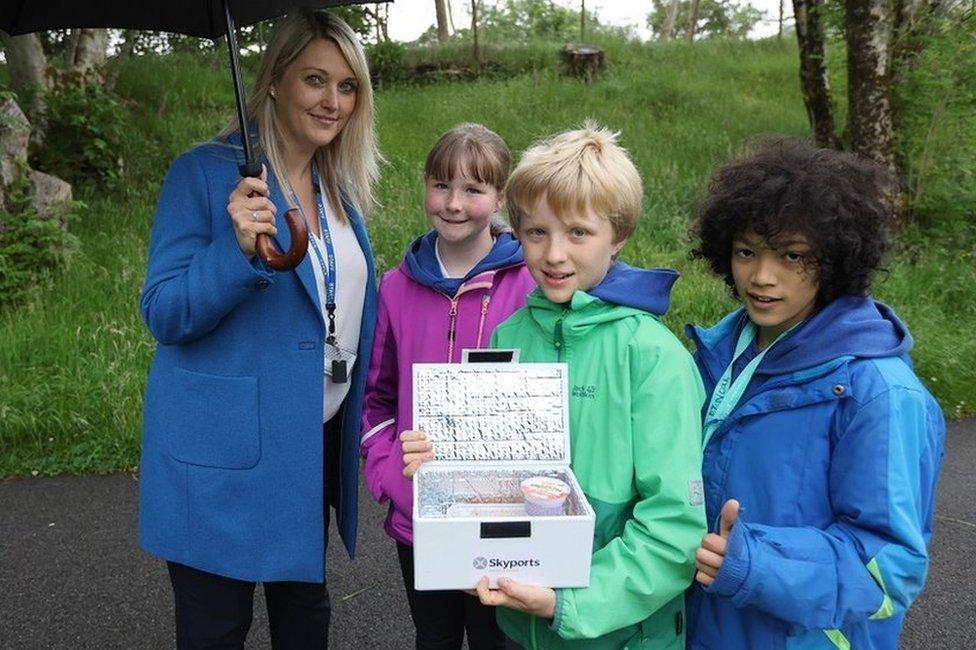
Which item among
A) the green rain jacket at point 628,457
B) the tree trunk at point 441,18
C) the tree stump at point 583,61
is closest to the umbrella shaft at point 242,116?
the green rain jacket at point 628,457

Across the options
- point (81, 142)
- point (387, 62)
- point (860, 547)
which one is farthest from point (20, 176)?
point (387, 62)

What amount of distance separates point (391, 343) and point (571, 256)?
786 millimetres

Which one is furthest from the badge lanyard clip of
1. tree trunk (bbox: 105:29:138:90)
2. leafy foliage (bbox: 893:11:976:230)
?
tree trunk (bbox: 105:29:138:90)

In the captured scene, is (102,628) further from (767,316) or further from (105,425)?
(767,316)

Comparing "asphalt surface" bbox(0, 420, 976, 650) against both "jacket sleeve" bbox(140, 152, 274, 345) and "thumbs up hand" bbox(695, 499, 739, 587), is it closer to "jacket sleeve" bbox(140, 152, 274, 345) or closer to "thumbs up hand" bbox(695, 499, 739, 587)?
"jacket sleeve" bbox(140, 152, 274, 345)

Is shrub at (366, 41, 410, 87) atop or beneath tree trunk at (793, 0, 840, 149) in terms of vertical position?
atop

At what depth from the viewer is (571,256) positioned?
72.0 inches

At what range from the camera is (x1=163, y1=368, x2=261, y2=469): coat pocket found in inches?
81.6

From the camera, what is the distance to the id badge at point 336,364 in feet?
7.43

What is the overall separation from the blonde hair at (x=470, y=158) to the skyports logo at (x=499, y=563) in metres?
1.16

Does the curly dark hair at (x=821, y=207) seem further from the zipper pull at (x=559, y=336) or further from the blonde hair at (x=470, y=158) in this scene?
the blonde hair at (x=470, y=158)

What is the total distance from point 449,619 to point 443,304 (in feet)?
3.10

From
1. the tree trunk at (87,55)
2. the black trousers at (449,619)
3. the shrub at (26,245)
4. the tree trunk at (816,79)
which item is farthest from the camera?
the tree trunk at (87,55)

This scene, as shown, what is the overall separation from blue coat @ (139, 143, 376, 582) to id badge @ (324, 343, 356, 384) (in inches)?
3.5
